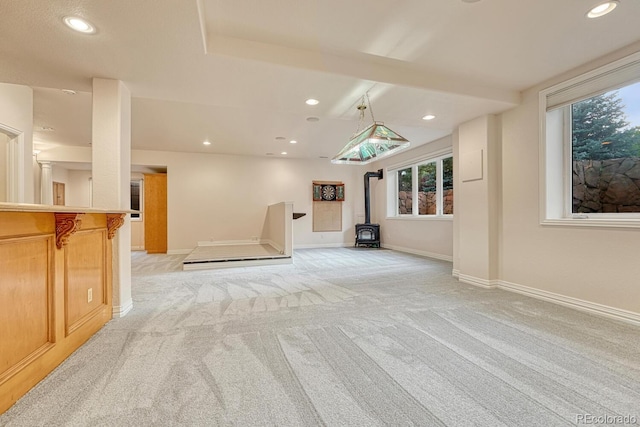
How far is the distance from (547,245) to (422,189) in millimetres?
3846

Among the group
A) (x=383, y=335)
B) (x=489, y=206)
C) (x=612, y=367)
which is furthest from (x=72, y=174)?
(x=612, y=367)

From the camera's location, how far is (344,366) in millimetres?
1840

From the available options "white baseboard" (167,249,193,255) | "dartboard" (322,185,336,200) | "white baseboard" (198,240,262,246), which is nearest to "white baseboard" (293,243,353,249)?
"white baseboard" (198,240,262,246)

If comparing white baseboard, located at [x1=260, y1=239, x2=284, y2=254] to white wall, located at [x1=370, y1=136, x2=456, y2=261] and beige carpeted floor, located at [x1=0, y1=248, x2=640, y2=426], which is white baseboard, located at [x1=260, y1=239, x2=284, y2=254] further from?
white wall, located at [x1=370, y1=136, x2=456, y2=261]

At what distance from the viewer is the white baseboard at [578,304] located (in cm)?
256

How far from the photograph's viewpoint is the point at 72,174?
26.5ft

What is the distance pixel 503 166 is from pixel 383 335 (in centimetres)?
292

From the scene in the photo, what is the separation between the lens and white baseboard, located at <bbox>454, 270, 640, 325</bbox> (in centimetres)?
258

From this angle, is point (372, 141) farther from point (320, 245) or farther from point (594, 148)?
point (320, 245)

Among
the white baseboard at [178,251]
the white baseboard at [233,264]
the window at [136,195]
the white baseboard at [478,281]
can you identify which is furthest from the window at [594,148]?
the window at [136,195]

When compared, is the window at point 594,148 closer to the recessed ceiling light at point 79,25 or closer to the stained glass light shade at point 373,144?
the stained glass light shade at point 373,144

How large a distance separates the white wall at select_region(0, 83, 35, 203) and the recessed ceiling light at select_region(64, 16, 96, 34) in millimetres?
2638

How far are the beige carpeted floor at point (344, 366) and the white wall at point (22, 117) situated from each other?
8.89ft

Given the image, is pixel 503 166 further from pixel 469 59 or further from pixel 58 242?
pixel 58 242
